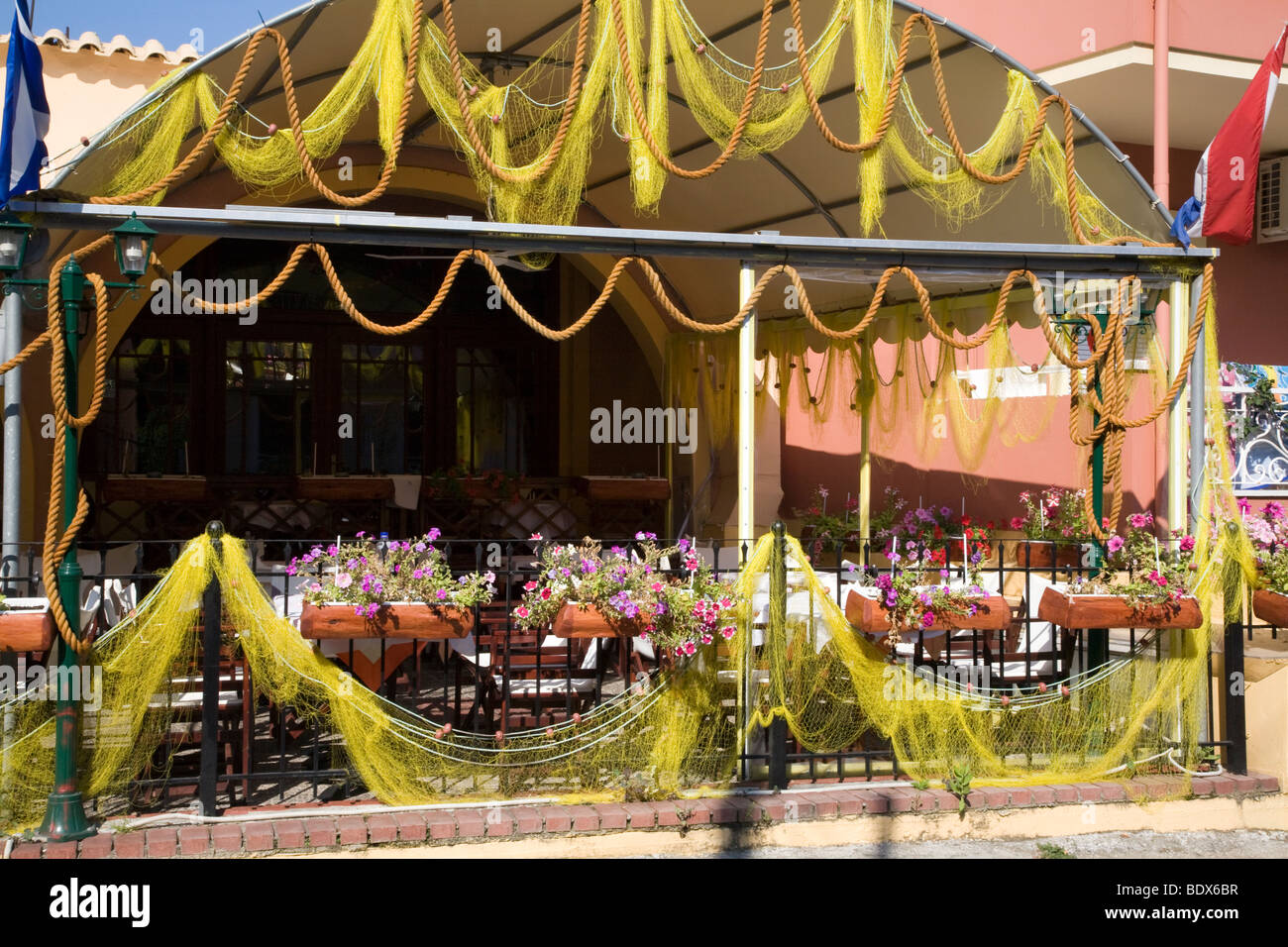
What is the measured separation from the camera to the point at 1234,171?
6375 millimetres

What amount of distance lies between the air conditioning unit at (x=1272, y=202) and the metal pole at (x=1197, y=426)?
173 inches

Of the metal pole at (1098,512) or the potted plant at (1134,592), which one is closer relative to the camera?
the potted plant at (1134,592)

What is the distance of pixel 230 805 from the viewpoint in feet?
16.8

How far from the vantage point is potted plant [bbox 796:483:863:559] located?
10.1 meters

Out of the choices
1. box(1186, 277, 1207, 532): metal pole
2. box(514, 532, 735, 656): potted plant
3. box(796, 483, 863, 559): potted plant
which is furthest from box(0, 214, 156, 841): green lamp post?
box(796, 483, 863, 559): potted plant

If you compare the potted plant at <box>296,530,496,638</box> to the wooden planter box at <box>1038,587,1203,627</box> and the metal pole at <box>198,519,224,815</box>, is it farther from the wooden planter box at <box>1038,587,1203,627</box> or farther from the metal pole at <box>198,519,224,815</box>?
the wooden planter box at <box>1038,587,1203,627</box>

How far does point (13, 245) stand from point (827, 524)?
6981mm

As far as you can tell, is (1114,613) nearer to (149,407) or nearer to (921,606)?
(921,606)

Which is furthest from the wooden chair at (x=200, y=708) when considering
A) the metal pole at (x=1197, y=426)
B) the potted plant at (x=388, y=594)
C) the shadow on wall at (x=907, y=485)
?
the shadow on wall at (x=907, y=485)

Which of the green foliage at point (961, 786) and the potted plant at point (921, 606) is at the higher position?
the potted plant at point (921, 606)

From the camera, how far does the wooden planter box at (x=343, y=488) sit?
997 centimetres

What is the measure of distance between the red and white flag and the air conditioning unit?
3.99 meters

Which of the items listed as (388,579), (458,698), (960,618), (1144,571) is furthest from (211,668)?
(1144,571)

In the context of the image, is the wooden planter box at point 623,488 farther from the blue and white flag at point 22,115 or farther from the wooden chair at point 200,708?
the blue and white flag at point 22,115
